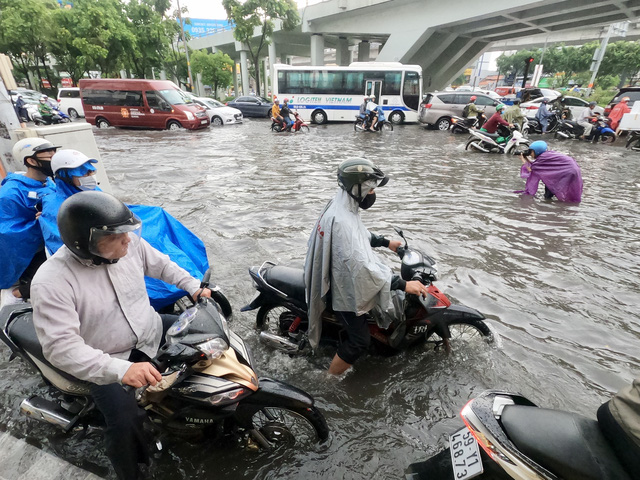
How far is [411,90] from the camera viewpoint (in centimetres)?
1873

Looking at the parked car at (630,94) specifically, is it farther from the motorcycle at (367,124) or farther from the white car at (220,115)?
the white car at (220,115)

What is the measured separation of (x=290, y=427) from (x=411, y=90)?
1956 centimetres

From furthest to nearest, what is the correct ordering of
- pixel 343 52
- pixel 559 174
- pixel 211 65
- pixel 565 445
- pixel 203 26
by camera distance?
pixel 203 26, pixel 211 65, pixel 343 52, pixel 559 174, pixel 565 445

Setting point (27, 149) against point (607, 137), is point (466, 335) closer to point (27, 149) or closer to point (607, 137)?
point (27, 149)

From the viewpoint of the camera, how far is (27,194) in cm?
294

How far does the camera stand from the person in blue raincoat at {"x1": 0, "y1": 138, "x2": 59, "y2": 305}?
2857 mm

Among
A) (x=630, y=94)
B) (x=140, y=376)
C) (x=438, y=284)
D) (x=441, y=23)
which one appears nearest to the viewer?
(x=140, y=376)

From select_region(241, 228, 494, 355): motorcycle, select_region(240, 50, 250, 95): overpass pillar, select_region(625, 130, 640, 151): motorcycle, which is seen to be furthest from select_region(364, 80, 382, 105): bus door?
select_region(240, 50, 250, 95): overpass pillar

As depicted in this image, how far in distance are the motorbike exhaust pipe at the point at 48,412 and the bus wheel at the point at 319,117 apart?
19575mm

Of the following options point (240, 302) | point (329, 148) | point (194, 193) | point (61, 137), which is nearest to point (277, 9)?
point (329, 148)

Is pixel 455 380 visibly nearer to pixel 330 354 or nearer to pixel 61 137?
pixel 330 354

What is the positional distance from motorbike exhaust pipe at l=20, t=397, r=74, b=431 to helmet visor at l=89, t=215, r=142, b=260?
48.6 inches

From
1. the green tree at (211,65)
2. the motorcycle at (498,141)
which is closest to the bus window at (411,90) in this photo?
the motorcycle at (498,141)

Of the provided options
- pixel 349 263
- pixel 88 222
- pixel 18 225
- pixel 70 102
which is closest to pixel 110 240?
pixel 88 222
